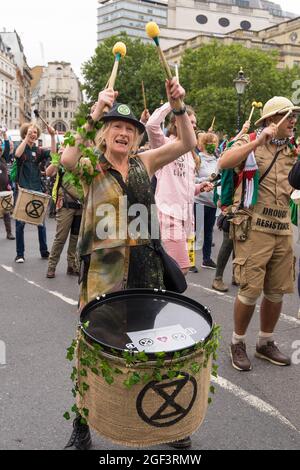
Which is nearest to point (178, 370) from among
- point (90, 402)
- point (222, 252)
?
point (90, 402)

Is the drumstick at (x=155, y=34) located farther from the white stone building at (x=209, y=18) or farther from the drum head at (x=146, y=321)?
the white stone building at (x=209, y=18)

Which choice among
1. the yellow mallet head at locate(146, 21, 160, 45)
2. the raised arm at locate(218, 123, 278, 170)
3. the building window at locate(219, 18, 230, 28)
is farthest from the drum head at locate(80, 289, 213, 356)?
the building window at locate(219, 18, 230, 28)

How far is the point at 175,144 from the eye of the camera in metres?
2.95

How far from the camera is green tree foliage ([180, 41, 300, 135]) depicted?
39.2 m

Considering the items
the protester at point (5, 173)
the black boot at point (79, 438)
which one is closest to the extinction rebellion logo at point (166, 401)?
the black boot at point (79, 438)

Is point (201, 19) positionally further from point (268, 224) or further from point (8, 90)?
point (268, 224)

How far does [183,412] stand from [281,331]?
121 inches

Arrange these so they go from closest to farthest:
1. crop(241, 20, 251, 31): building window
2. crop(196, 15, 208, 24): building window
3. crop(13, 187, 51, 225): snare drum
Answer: crop(13, 187, 51, 225): snare drum < crop(196, 15, 208, 24): building window < crop(241, 20, 251, 31): building window

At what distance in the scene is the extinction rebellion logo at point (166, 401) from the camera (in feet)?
6.91

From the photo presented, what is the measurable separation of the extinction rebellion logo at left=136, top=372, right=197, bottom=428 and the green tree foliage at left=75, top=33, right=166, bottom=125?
44086 millimetres

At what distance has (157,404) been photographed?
2.13 m

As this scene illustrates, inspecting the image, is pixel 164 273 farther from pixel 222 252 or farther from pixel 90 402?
pixel 222 252

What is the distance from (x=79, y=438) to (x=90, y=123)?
1727mm

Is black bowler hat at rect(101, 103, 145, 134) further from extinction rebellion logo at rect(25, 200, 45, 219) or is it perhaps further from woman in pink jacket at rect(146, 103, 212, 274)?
extinction rebellion logo at rect(25, 200, 45, 219)
